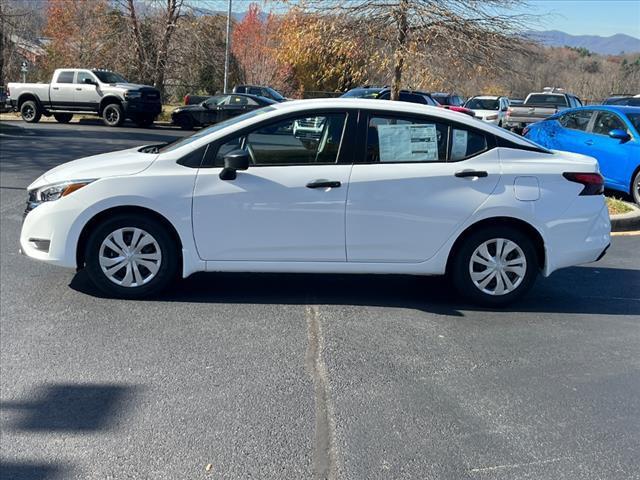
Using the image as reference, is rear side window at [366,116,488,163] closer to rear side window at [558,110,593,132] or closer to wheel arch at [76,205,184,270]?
wheel arch at [76,205,184,270]

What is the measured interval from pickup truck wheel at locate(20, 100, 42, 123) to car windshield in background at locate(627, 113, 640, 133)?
20478mm

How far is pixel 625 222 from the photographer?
8.74 metres

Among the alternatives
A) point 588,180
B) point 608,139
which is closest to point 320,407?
point 588,180

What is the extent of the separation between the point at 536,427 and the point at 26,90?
2439 centimetres

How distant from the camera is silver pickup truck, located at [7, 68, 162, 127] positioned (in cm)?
2359

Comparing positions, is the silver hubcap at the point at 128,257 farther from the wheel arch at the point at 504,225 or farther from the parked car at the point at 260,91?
the parked car at the point at 260,91

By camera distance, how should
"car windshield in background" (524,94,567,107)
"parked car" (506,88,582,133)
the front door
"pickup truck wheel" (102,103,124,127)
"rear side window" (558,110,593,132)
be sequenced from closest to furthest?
the front door < "rear side window" (558,110,593,132) < "parked car" (506,88,582,133) < "car windshield in background" (524,94,567,107) < "pickup truck wheel" (102,103,124,127)

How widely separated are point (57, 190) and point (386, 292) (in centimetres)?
286

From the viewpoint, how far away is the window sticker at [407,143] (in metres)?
5.29

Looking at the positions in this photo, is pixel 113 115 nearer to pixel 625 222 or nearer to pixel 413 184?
pixel 625 222

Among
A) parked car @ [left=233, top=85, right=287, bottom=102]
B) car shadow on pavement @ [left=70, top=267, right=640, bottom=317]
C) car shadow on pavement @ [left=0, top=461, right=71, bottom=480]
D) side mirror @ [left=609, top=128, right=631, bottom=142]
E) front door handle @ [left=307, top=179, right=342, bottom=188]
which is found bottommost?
car shadow on pavement @ [left=0, top=461, right=71, bottom=480]

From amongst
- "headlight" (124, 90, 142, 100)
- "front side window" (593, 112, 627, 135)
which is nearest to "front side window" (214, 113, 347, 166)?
"front side window" (593, 112, 627, 135)

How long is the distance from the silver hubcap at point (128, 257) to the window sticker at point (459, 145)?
97.7 inches

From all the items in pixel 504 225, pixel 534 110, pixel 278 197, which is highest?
pixel 534 110
